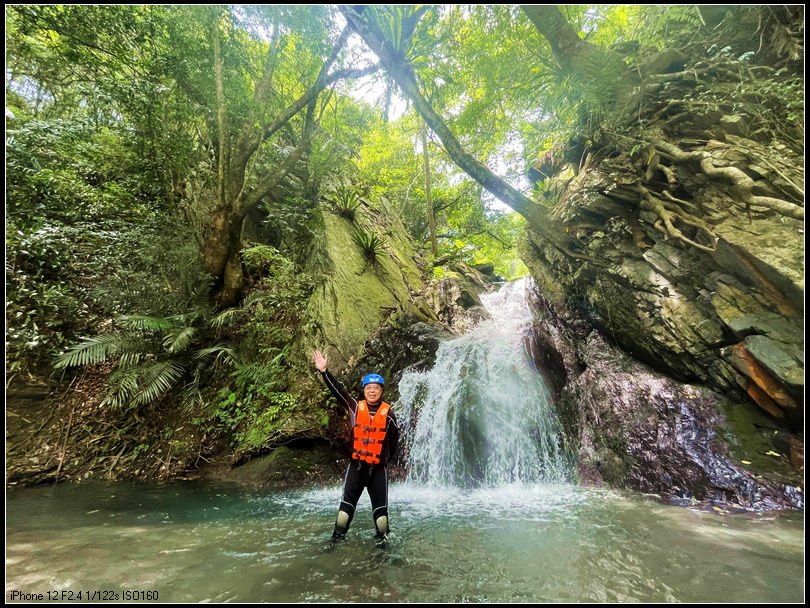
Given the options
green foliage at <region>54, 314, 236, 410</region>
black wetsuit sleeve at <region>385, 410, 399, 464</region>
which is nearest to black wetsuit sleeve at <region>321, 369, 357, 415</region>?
black wetsuit sleeve at <region>385, 410, 399, 464</region>

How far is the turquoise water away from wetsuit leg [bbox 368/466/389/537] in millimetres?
205

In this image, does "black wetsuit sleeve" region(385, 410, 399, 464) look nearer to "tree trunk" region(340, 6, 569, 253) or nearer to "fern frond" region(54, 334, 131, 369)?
"tree trunk" region(340, 6, 569, 253)

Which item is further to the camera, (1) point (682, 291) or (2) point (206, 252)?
(2) point (206, 252)

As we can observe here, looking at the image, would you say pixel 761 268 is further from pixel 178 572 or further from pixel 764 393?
pixel 178 572

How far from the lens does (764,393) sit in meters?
4.39

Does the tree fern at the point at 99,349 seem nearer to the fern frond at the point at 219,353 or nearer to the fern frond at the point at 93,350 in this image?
the fern frond at the point at 93,350

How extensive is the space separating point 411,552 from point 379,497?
587mm

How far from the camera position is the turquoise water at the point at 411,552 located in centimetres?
258

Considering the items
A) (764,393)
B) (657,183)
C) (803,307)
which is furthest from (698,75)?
(764,393)

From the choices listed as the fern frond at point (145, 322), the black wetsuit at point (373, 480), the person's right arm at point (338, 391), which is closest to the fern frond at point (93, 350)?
the fern frond at point (145, 322)

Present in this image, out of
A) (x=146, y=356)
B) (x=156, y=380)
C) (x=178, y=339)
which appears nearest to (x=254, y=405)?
(x=156, y=380)

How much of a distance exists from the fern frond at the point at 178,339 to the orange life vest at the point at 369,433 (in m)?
4.76

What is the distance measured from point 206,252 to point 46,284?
2852mm

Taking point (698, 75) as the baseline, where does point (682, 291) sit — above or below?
below
